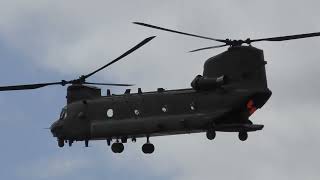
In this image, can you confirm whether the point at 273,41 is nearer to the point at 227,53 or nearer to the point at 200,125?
the point at 227,53

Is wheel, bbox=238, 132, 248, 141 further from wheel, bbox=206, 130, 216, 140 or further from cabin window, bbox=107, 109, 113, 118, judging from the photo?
cabin window, bbox=107, 109, 113, 118

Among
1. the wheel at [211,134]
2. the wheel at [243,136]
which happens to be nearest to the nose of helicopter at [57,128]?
the wheel at [211,134]

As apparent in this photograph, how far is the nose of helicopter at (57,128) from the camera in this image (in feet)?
240

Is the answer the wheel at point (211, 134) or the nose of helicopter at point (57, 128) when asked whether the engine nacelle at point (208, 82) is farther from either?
the nose of helicopter at point (57, 128)

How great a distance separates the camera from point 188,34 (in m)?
65.9

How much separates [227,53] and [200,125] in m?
5.42

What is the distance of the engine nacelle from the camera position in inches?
2623

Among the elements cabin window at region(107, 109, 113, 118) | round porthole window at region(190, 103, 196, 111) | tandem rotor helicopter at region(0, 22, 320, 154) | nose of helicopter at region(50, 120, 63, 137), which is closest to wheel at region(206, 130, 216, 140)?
tandem rotor helicopter at region(0, 22, 320, 154)

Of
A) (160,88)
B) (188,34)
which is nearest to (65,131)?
(160,88)

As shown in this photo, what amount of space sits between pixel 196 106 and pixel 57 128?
12177mm

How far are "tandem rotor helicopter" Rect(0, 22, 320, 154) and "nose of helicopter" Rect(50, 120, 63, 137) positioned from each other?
1.60 metres

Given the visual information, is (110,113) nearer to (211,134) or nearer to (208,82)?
(208,82)

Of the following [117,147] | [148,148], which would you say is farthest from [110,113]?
[148,148]

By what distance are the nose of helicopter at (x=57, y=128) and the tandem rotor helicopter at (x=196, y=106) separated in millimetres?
1597
